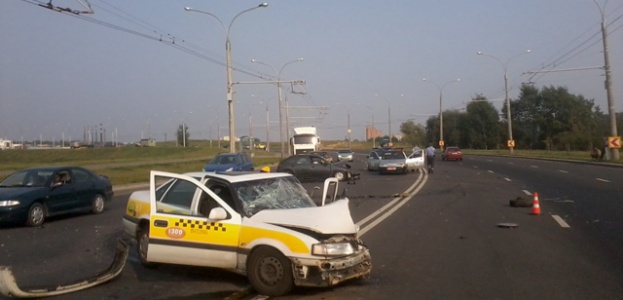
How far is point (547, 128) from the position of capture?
112m

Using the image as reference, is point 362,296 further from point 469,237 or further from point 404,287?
point 469,237

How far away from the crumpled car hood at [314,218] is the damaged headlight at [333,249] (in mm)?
185

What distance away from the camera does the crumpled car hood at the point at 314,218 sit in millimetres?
8227

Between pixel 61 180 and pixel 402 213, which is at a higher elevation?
pixel 61 180

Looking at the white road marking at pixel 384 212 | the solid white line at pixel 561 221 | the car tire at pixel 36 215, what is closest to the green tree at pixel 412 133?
the white road marking at pixel 384 212

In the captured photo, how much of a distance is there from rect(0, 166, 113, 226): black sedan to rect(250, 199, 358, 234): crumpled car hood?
9.44 metres

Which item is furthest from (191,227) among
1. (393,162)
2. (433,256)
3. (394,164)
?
(393,162)

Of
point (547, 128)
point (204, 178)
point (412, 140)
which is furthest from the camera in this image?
point (412, 140)

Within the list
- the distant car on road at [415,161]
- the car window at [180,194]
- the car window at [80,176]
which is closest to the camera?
the car window at [180,194]

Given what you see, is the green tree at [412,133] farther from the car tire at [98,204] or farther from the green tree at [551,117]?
the car tire at [98,204]

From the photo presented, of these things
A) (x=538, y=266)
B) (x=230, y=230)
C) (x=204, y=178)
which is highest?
(x=204, y=178)

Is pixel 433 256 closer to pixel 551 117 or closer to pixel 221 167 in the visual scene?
pixel 221 167

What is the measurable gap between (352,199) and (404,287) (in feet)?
47.4

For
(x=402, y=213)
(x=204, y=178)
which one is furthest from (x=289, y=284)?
(x=402, y=213)
